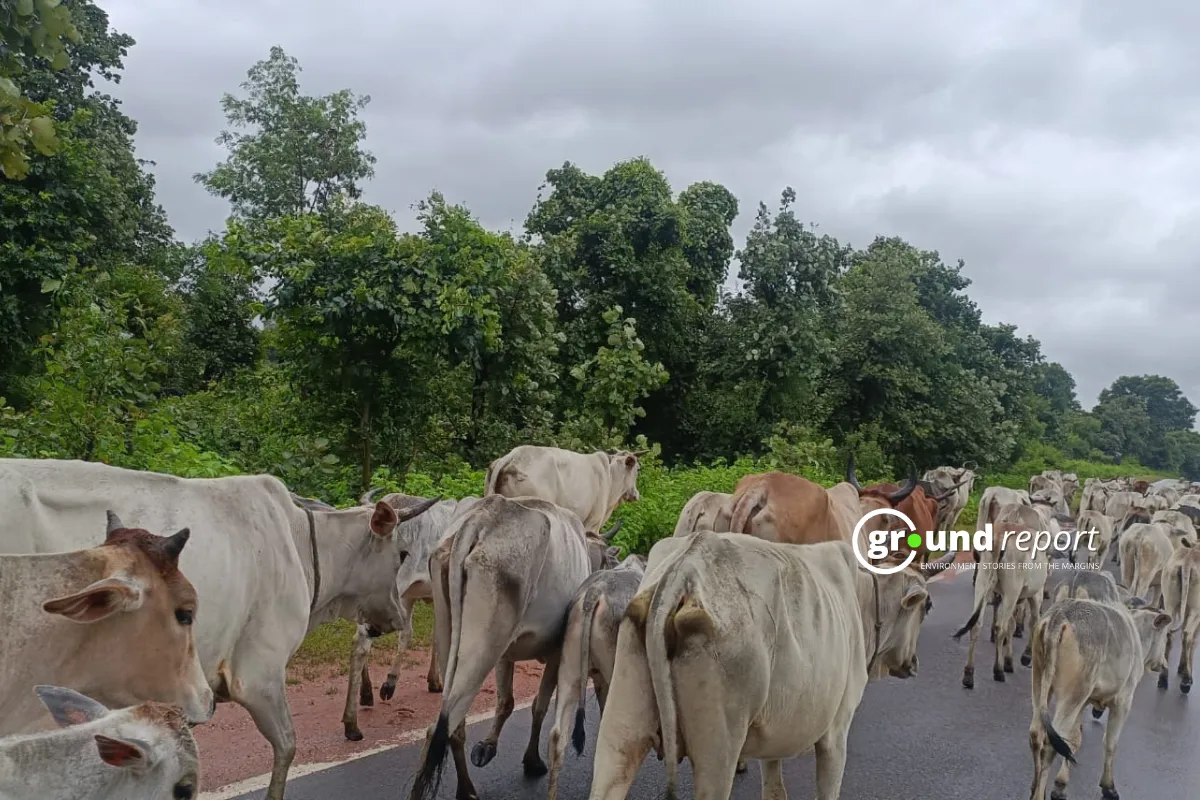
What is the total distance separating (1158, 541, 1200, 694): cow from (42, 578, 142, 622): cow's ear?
928 cm

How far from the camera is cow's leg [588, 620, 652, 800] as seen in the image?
142 inches

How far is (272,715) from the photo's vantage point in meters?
4.46

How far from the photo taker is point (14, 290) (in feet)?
40.3

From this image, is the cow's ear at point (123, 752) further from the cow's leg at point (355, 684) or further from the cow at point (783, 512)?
the cow at point (783, 512)

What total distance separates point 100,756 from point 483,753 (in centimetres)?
350

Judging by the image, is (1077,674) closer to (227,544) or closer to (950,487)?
(227,544)

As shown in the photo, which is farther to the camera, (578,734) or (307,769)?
(578,734)

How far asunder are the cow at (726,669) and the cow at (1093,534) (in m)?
10.9

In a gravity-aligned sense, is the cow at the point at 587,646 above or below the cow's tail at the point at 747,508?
below

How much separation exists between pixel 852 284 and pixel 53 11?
2214cm

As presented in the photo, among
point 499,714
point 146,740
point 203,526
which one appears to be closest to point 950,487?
point 499,714

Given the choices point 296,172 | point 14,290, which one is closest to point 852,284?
point 296,172

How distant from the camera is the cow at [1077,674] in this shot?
5.66 m

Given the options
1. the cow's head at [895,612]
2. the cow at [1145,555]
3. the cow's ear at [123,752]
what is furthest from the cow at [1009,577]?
the cow's ear at [123,752]
